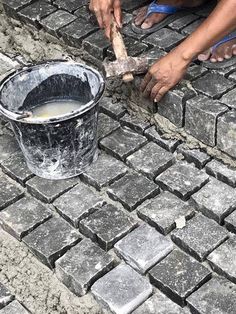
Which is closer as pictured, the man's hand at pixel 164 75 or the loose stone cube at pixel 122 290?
the loose stone cube at pixel 122 290

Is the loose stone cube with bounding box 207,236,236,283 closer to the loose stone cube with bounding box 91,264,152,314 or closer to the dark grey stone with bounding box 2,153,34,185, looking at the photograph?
the loose stone cube with bounding box 91,264,152,314

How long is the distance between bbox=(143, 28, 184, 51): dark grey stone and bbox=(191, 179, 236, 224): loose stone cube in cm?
98

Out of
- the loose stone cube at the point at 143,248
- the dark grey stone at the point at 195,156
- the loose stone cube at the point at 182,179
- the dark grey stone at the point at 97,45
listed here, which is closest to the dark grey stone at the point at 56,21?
the dark grey stone at the point at 97,45

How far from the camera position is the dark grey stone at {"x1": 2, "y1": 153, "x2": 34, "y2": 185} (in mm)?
3744

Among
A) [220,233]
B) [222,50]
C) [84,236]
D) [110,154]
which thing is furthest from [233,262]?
[222,50]

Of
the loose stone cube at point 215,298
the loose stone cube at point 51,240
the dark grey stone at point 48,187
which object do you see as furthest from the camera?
the dark grey stone at point 48,187

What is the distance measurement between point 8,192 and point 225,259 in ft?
4.25

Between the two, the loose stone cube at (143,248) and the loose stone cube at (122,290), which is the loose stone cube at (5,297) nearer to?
the loose stone cube at (122,290)

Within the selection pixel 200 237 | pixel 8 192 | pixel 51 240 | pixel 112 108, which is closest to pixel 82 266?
pixel 51 240

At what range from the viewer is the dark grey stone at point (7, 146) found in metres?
3.94

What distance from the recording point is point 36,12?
457 centimetres

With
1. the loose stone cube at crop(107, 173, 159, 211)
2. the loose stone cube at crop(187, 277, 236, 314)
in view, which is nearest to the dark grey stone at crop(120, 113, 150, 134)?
the loose stone cube at crop(107, 173, 159, 211)

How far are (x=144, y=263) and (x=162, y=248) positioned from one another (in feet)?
0.45

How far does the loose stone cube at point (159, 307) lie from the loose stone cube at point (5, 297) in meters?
0.62
